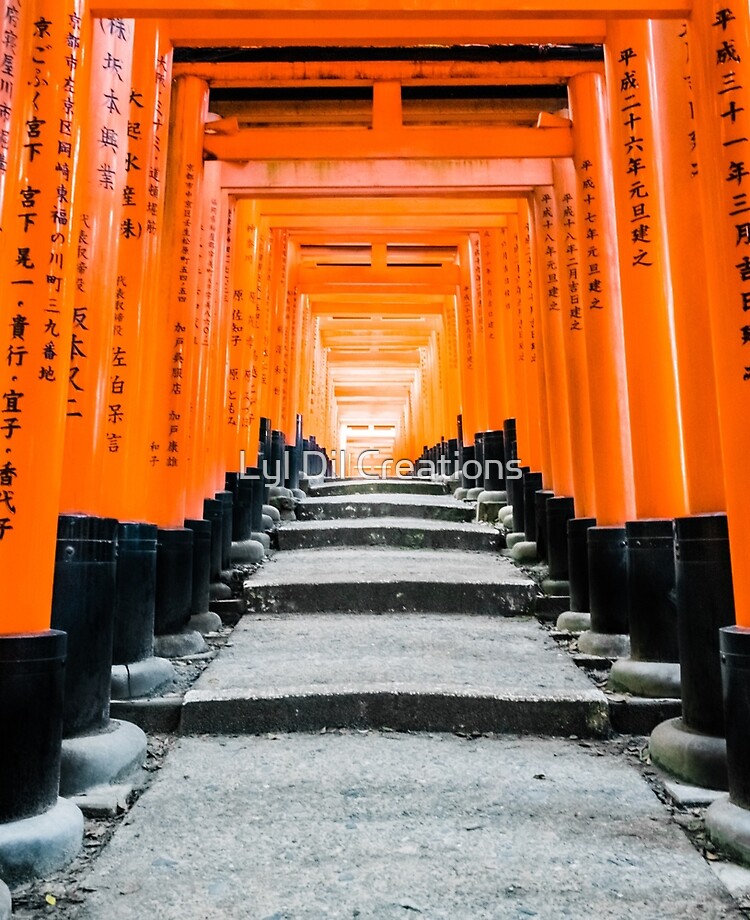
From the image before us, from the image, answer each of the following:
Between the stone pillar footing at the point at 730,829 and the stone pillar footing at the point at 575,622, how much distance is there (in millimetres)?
1739

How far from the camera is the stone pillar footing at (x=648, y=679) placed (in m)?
2.69

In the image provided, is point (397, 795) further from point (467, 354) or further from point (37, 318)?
point (467, 354)

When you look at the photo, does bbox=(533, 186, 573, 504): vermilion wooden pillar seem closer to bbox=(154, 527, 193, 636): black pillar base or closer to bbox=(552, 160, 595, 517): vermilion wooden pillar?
bbox=(552, 160, 595, 517): vermilion wooden pillar

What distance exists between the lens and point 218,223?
441 centimetres

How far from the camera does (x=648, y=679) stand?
8.97ft

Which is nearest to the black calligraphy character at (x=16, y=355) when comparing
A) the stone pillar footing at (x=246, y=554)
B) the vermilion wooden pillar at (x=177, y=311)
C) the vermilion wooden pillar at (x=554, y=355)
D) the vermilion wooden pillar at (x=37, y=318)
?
the vermilion wooden pillar at (x=37, y=318)

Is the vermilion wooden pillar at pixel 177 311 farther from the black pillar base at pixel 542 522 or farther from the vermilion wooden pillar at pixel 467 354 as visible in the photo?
→ the vermilion wooden pillar at pixel 467 354

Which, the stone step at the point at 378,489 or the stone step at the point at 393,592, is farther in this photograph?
the stone step at the point at 378,489

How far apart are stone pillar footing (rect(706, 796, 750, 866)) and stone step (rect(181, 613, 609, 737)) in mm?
775

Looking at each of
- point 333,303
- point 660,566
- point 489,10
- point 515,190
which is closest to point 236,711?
point 660,566

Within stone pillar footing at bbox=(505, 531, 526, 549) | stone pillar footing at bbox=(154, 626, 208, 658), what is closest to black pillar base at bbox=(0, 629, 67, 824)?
stone pillar footing at bbox=(154, 626, 208, 658)

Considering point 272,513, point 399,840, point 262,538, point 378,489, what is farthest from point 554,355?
point 378,489

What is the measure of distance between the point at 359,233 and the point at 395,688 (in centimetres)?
519

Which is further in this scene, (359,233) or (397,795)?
(359,233)
